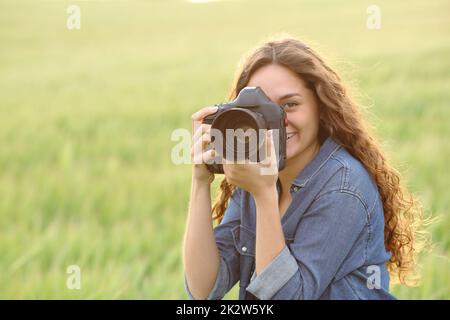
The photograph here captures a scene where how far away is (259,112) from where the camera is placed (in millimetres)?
1622

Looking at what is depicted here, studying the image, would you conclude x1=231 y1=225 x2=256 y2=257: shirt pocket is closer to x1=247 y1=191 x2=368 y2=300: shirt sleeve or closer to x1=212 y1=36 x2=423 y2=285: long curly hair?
x1=247 y1=191 x2=368 y2=300: shirt sleeve

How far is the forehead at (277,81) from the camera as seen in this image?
1.73m

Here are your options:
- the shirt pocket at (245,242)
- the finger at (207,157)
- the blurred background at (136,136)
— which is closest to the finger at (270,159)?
the finger at (207,157)

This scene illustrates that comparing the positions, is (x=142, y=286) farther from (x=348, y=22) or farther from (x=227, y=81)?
(x=348, y=22)

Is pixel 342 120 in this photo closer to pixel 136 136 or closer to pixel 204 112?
pixel 204 112

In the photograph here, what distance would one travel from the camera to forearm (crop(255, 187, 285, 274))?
1.62 metres

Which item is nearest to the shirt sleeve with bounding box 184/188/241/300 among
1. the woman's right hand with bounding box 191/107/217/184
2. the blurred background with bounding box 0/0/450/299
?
the woman's right hand with bounding box 191/107/217/184

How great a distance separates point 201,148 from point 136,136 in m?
3.39

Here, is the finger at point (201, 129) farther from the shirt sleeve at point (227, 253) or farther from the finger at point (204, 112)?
the shirt sleeve at point (227, 253)

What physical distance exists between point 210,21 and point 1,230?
462 inches

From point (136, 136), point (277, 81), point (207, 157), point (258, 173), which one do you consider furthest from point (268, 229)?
point (136, 136)

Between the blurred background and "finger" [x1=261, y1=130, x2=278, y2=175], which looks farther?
the blurred background
